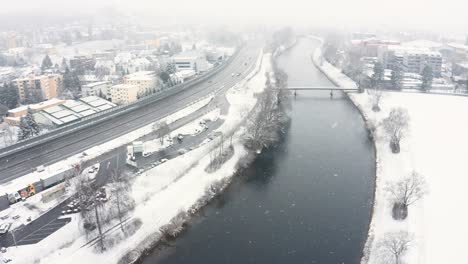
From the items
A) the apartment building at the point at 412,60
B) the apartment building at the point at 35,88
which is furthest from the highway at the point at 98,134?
the apartment building at the point at 412,60

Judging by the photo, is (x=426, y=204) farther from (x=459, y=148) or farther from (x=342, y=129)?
(x=342, y=129)

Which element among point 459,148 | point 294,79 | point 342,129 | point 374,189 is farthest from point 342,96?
point 374,189

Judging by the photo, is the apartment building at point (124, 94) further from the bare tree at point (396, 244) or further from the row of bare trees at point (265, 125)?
the bare tree at point (396, 244)

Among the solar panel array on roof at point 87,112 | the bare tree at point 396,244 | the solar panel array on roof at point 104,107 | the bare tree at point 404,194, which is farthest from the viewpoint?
the solar panel array on roof at point 104,107

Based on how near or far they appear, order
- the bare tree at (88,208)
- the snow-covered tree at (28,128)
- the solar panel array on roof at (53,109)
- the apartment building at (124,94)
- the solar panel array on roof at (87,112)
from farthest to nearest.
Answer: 1. the apartment building at (124,94)
2. the solar panel array on roof at (87,112)
3. the solar panel array on roof at (53,109)
4. the snow-covered tree at (28,128)
5. the bare tree at (88,208)

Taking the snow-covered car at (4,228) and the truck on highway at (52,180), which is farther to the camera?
the truck on highway at (52,180)

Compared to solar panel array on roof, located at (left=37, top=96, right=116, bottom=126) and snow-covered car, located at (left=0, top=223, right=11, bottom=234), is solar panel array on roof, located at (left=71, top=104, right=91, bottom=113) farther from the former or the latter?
snow-covered car, located at (left=0, top=223, right=11, bottom=234)

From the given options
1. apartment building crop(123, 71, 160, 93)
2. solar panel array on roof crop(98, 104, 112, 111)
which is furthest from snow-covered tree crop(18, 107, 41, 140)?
apartment building crop(123, 71, 160, 93)
